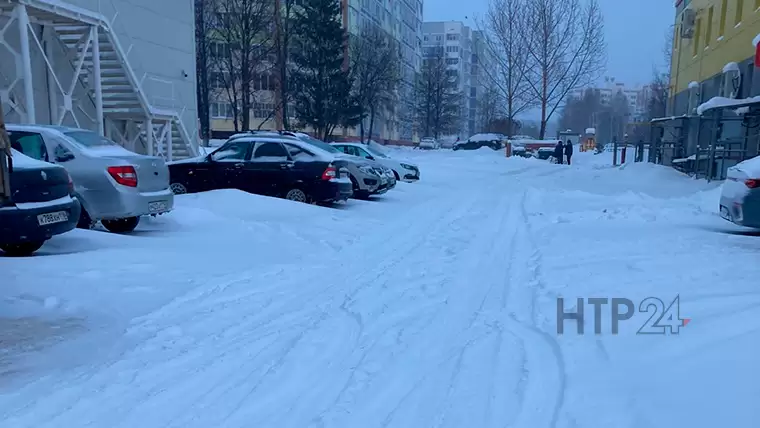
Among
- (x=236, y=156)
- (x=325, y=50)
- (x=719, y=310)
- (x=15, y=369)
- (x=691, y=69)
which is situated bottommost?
(x=15, y=369)

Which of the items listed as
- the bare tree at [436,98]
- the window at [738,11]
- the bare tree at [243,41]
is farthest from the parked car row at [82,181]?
the bare tree at [436,98]

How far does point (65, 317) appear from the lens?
4797 millimetres

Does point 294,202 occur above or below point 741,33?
below

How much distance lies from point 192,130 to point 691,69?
82.9 ft

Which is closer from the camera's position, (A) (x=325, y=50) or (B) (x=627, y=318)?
(B) (x=627, y=318)

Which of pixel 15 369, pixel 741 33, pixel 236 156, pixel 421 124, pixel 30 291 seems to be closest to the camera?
pixel 15 369

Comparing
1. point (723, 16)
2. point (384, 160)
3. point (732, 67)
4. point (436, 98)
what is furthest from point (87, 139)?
point (436, 98)

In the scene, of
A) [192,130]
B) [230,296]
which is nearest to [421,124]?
[192,130]

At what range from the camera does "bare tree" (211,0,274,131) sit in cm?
3562

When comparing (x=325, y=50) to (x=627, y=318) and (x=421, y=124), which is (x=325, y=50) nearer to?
(x=421, y=124)

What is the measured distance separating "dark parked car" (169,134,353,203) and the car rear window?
12.3ft

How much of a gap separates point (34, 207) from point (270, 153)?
21.3 feet

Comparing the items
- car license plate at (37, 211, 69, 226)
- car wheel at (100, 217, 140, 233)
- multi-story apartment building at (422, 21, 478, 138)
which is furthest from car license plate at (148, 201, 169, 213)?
multi-story apartment building at (422, 21, 478, 138)

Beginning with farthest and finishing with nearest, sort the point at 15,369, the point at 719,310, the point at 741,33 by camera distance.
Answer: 1. the point at 741,33
2. the point at 719,310
3. the point at 15,369
